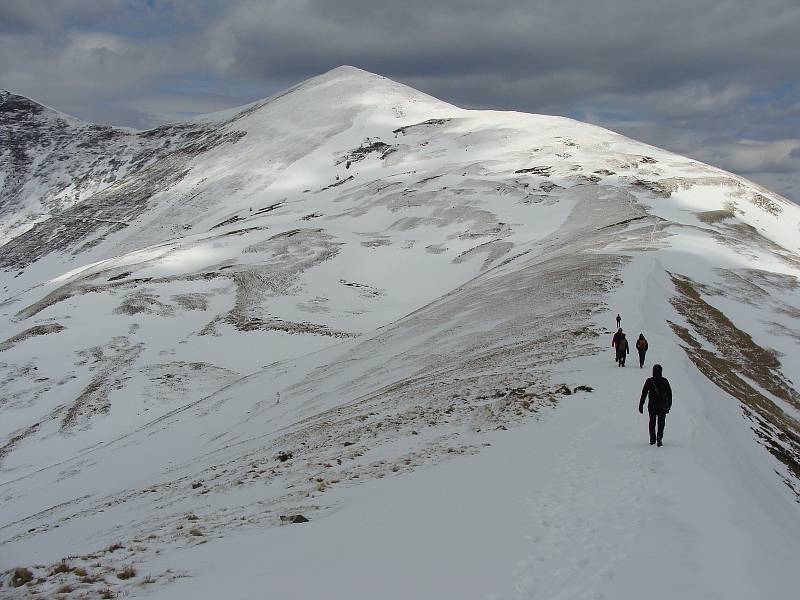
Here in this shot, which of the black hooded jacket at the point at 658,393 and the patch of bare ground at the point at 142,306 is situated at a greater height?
the black hooded jacket at the point at 658,393

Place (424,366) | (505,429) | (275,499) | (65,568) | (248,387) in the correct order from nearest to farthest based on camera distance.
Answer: (65,568) → (275,499) → (505,429) → (424,366) → (248,387)

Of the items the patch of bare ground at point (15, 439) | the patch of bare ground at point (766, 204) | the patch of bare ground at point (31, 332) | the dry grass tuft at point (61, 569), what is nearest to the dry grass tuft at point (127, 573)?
the dry grass tuft at point (61, 569)

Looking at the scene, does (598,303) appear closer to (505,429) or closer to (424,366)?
(424,366)

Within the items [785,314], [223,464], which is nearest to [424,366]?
[223,464]

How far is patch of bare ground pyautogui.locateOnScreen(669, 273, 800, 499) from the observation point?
23.7 metres

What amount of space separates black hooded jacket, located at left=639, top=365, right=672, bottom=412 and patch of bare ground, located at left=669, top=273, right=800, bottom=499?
5731mm

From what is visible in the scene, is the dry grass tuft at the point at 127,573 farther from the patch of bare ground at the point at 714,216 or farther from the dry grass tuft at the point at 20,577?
the patch of bare ground at the point at 714,216

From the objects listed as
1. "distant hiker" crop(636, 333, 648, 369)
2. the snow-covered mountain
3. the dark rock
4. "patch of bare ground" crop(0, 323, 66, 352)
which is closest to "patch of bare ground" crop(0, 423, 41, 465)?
the snow-covered mountain

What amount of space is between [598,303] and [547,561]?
29.2m

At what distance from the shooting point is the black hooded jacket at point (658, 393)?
16.7 m

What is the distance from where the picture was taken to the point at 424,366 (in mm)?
36406

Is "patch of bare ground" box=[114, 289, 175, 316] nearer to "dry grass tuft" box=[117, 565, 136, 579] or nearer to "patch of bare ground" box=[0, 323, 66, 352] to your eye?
"patch of bare ground" box=[0, 323, 66, 352]

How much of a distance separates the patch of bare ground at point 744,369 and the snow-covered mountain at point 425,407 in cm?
21

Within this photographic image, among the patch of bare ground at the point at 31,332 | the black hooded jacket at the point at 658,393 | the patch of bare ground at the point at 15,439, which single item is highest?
the black hooded jacket at the point at 658,393
